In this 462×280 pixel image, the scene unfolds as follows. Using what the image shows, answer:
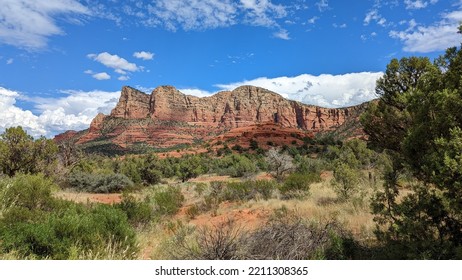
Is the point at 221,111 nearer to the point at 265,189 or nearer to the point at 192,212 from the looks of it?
the point at 265,189

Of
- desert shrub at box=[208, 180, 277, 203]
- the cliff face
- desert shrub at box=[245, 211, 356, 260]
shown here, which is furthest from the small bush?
the cliff face

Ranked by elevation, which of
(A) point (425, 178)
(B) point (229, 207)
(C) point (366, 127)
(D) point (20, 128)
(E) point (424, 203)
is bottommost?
(B) point (229, 207)

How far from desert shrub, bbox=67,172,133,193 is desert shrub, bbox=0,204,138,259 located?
62.5ft

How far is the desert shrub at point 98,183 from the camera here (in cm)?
Answer: 2562

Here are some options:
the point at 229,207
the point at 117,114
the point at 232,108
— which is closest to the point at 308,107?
the point at 232,108

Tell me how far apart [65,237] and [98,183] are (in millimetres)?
21551

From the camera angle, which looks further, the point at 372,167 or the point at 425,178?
the point at 372,167

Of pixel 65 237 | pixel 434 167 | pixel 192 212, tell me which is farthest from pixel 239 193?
Answer: pixel 434 167

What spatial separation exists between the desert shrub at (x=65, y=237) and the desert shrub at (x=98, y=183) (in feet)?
62.5

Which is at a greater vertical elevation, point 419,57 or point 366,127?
point 419,57

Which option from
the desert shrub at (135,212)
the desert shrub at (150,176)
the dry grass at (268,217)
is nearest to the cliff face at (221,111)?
the desert shrub at (150,176)

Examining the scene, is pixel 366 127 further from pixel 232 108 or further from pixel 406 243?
pixel 232 108
